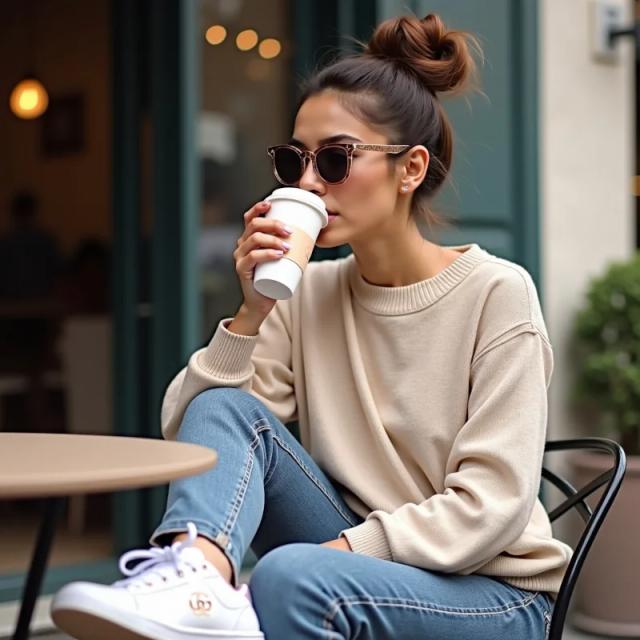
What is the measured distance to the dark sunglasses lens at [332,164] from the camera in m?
1.92

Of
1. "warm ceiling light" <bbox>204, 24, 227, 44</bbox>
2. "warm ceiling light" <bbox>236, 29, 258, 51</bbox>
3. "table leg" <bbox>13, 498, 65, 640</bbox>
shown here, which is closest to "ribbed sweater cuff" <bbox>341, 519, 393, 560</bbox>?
"table leg" <bbox>13, 498, 65, 640</bbox>

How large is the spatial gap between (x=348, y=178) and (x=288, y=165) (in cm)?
10

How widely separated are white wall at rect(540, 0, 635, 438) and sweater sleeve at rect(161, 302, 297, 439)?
70.3 inches

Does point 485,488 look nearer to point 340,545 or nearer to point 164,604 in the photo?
point 340,545

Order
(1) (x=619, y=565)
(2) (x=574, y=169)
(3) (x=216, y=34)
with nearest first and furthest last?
1. (1) (x=619, y=565)
2. (3) (x=216, y=34)
3. (2) (x=574, y=169)

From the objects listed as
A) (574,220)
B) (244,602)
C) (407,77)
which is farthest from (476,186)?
(244,602)

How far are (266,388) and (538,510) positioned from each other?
50cm

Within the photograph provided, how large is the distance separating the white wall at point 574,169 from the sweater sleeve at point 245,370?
1.79m

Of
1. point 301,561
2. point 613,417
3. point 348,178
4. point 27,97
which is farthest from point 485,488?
point 27,97

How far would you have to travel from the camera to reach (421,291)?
202 cm

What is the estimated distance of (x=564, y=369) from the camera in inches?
148

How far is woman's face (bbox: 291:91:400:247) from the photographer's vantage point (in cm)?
194

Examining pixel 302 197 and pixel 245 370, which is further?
pixel 245 370

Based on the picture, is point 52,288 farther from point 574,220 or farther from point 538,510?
point 538,510
